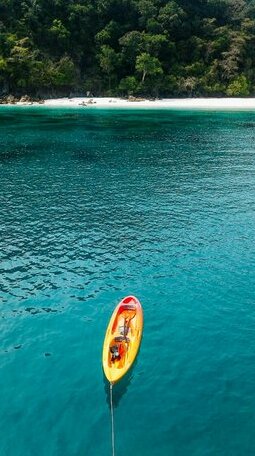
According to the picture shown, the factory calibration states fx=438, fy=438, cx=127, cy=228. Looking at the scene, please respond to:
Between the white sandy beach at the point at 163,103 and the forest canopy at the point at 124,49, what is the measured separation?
4024 millimetres

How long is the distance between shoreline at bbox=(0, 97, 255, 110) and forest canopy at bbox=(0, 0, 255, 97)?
3.85 m

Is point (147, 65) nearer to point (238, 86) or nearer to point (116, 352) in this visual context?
point (238, 86)

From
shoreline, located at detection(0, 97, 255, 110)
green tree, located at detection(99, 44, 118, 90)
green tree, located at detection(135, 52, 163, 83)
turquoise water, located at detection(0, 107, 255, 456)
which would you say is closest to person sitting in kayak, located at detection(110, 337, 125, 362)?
turquoise water, located at detection(0, 107, 255, 456)

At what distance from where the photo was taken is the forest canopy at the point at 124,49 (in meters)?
140

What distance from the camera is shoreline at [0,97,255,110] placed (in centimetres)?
13762

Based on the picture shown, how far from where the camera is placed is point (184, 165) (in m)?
63.6

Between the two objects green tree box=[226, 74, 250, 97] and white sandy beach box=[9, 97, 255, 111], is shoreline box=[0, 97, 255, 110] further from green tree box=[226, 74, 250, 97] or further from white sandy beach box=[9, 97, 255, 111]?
green tree box=[226, 74, 250, 97]

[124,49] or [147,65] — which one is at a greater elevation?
[124,49]

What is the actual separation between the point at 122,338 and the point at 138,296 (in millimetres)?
6012

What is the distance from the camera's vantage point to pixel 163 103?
144 m

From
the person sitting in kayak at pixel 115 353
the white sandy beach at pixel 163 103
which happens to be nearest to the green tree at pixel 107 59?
the white sandy beach at pixel 163 103

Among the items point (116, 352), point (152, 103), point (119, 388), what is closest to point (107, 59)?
point (152, 103)

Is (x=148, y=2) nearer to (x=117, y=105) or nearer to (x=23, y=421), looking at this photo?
(x=117, y=105)

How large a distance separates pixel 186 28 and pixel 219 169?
10809cm
